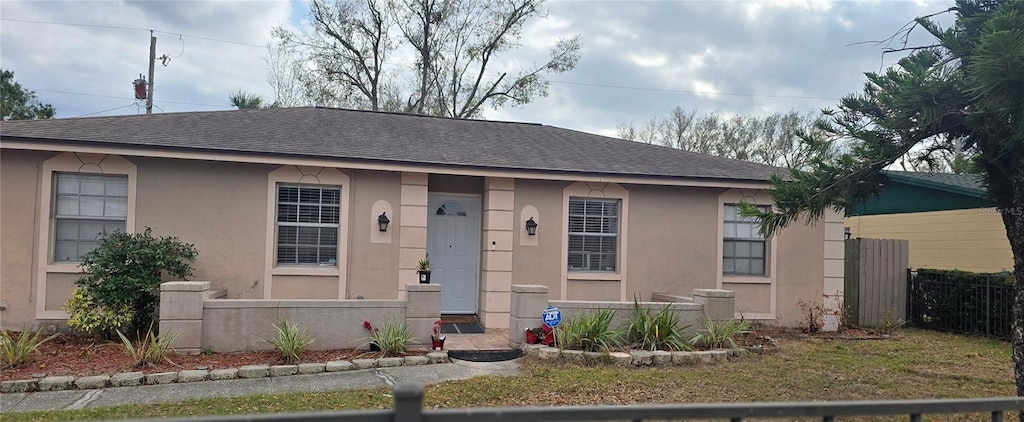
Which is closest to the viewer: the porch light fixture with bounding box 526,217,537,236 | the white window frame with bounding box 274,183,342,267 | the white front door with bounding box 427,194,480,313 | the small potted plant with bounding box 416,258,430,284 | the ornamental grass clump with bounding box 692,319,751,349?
the ornamental grass clump with bounding box 692,319,751,349

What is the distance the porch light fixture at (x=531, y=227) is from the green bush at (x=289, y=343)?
3.98 meters

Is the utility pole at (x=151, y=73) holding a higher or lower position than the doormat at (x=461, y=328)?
higher

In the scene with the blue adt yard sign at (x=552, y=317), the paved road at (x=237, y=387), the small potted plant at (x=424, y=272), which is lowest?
the paved road at (x=237, y=387)

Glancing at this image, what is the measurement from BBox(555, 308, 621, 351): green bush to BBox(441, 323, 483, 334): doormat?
196 centimetres

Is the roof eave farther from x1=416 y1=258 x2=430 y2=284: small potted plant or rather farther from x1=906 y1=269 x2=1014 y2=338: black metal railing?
x1=906 y1=269 x2=1014 y2=338: black metal railing

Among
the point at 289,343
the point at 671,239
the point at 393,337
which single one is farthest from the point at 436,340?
the point at 671,239

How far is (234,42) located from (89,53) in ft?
25.9

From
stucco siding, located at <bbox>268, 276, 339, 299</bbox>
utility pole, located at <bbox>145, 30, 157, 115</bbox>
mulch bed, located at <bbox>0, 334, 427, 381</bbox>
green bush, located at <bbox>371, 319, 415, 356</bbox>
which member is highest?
utility pole, located at <bbox>145, 30, 157, 115</bbox>

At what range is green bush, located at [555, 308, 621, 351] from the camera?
7.61 metres

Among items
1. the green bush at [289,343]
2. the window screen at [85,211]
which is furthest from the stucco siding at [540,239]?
the window screen at [85,211]

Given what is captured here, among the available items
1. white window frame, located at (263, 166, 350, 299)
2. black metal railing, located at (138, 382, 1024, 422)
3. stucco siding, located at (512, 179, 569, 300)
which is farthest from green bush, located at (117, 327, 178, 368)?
black metal railing, located at (138, 382, 1024, 422)

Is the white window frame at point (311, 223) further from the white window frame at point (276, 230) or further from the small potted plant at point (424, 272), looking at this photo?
the small potted plant at point (424, 272)

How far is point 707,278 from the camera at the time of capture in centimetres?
1046

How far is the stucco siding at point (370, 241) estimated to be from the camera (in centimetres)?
932
